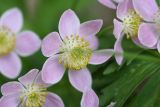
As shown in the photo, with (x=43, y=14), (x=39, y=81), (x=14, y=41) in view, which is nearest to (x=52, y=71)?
(x=39, y=81)

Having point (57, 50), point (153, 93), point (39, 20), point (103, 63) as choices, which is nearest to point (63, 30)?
point (57, 50)

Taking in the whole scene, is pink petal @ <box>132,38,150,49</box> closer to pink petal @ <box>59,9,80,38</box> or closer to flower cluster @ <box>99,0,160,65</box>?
flower cluster @ <box>99,0,160,65</box>

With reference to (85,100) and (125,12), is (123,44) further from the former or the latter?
(85,100)

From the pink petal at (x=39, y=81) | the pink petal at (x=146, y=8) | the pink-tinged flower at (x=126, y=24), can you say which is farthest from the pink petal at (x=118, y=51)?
the pink petal at (x=39, y=81)

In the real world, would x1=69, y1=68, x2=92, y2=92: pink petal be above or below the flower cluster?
below

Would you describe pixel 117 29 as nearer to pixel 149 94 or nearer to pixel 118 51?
pixel 118 51

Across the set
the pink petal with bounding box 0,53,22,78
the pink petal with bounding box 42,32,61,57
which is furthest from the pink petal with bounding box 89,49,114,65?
the pink petal with bounding box 0,53,22,78
